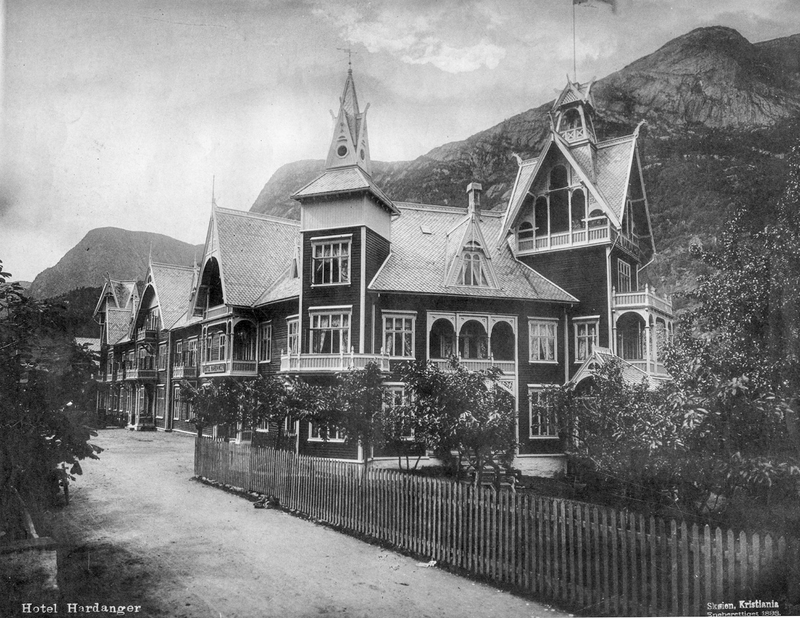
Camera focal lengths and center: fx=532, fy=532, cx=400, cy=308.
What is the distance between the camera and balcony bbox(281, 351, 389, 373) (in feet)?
68.5

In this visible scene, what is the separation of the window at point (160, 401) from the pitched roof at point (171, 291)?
5177 millimetres

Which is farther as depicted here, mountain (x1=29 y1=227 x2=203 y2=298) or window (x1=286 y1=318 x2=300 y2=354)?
window (x1=286 y1=318 x2=300 y2=354)

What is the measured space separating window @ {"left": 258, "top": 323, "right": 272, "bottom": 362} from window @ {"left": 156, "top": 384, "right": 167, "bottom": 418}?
16395 mm

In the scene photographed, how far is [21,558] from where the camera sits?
6.40 meters

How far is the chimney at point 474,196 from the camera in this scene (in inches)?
948

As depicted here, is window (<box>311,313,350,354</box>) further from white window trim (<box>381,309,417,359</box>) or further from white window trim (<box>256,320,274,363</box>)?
white window trim (<box>256,320,274,363</box>)

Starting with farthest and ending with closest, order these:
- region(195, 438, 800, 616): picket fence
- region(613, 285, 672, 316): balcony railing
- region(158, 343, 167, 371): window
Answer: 1. region(158, 343, 167, 371): window
2. region(613, 285, 672, 316): balcony railing
3. region(195, 438, 800, 616): picket fence

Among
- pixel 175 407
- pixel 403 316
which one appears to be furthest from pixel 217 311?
pixel 175 407

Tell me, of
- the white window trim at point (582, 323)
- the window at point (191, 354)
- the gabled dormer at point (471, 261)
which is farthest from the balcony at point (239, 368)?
the white window trim at point (582, 323)

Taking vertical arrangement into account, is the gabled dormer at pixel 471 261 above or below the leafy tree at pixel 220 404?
above

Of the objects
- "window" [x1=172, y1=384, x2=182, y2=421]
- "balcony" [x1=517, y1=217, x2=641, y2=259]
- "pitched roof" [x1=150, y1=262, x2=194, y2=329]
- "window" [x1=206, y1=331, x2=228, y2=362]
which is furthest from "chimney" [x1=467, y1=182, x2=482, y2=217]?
"window" [x1=172, y1=384, x2=182, y2=421]

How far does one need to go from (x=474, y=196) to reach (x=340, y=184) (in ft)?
24.7

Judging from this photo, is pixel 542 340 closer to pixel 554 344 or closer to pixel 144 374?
pixel 554 344

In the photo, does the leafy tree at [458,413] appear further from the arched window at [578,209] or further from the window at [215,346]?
the window at [215,346]
